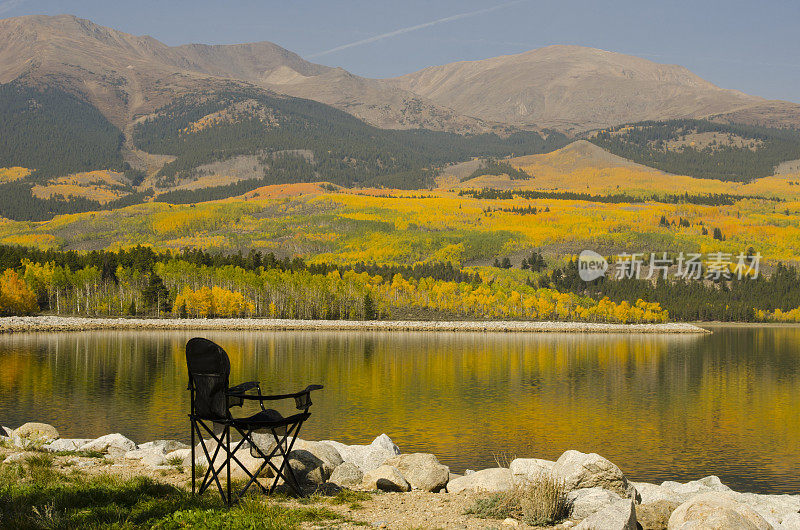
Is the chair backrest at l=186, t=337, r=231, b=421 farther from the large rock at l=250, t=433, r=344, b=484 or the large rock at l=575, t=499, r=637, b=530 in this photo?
the large rock at l=575, t=499, r=637, b=530

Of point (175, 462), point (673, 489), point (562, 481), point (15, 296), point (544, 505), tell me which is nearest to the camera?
point (544, 505)

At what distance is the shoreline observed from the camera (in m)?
116

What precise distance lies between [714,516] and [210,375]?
9104 mm

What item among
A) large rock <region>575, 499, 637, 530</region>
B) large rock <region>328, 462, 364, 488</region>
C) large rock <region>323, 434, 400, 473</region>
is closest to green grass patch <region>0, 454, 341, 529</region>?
Answer: large rock <region>328, 462, 364, 488</region>

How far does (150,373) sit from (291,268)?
111m

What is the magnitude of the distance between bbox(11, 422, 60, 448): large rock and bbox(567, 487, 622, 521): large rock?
14249 mm

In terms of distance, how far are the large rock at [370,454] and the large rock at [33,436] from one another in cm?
889

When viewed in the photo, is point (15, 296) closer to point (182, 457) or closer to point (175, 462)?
point (182, 457)

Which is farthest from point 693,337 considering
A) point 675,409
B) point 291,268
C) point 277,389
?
point 277,389

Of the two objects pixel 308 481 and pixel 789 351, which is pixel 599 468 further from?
pixel 789 351

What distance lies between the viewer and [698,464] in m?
33.0

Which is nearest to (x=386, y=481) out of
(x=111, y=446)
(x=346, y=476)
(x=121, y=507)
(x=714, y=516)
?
(x=346, y=476)

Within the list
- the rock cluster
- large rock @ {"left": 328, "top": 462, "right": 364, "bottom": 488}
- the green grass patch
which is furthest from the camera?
large rock @ {"left": 328, "top": 462, "right": 364, "bottom": 488}

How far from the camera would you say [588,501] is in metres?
14.6
